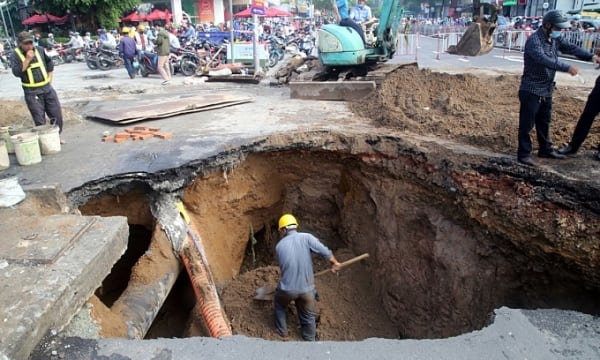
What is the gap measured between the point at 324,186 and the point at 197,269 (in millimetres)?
2639

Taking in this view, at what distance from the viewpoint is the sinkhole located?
4.77m

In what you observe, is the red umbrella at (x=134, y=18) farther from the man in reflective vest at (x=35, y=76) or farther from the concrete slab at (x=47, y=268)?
the concrete slab at (x=47, y=268)

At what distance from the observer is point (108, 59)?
17.4m

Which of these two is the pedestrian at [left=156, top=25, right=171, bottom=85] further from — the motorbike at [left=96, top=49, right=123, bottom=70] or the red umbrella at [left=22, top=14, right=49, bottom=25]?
the red umbrella at [left=22, top=14, right=49, bottom=25]

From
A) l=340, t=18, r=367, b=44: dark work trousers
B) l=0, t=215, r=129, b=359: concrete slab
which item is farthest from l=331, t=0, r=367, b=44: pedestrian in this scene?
l=0, t=215, r=129, b=359: concrete slab

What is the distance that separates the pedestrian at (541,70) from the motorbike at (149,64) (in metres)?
13.0

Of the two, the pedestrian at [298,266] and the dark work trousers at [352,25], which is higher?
the dark work trousers at [352,25]

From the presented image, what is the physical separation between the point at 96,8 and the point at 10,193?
25.5 metres

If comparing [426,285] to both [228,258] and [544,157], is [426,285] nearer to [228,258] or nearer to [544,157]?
[544,157]

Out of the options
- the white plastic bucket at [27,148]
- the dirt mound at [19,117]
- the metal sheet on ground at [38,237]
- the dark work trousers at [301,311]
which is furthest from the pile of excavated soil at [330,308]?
the dirt mound at [19,117]

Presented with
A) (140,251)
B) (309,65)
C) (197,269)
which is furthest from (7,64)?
(197,269)

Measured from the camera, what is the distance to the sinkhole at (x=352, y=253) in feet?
15.6

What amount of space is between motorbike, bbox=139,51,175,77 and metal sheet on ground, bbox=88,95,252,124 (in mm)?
6419

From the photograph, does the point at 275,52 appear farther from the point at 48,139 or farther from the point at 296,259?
the point at 296,259
